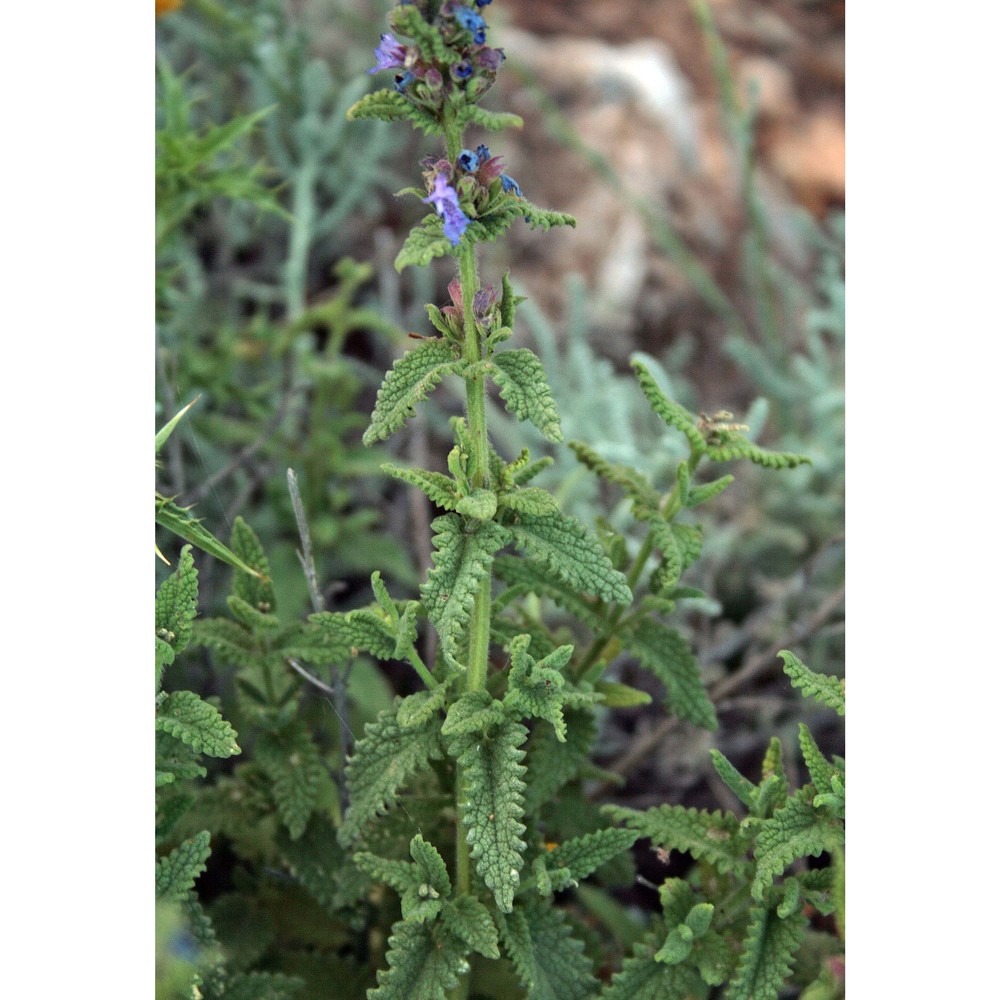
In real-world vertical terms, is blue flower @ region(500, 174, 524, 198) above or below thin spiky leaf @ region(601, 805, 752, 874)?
above

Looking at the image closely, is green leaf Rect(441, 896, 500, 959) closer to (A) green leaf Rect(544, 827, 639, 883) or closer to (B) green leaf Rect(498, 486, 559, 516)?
(A) green leaf Rect(544, 827, 639, 883)

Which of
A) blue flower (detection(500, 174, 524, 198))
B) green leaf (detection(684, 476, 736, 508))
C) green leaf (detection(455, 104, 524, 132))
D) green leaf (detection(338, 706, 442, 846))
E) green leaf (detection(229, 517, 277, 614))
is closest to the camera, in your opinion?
green leaf (detection(455, 104, 524, 132))

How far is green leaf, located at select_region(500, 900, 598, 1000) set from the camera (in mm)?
1282

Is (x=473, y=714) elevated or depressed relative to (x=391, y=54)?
depressed

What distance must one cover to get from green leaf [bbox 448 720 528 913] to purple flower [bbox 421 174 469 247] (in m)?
0.55

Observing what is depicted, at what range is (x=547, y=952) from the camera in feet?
4.33

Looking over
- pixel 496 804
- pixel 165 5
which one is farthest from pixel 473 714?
pixel 165 5

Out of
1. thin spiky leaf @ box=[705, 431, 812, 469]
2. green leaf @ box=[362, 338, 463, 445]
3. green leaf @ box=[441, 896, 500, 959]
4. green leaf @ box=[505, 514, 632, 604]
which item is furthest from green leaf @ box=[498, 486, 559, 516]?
green leaf @ box=[441, 896, 500, 959]

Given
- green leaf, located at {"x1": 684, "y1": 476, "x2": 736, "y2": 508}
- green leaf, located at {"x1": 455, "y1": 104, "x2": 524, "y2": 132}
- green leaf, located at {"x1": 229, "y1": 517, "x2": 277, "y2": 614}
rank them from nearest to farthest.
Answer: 1. green leaf, located at {"x1": 455, "y1": 104, "x2": 524, "y2": 132}
2. green leaf, located at {"x1": 684, "y1": 476, "x2": 736, "y2": 508}
3. green leaf, located at {"x1": 229, "y1": 517, "x2": 277, "y2": 614}

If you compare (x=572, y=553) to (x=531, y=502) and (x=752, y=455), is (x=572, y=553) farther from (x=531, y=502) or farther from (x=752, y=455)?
(x=752, y=455)

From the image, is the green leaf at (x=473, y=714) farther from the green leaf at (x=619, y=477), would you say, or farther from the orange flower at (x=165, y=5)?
the orange flower at (x=165, y=5)

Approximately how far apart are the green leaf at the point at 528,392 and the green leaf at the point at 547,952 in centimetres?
60

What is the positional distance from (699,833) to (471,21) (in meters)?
0.98

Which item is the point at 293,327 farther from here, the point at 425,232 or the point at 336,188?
the point at 425,232
